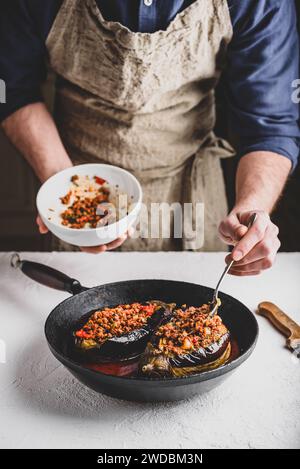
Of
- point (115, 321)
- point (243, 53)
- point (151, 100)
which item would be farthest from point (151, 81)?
point (115, 321)

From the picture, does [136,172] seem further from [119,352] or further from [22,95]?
[119,352]

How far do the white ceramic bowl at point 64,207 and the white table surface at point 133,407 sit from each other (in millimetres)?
181

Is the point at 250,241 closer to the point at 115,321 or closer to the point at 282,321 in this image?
the point at 282,321

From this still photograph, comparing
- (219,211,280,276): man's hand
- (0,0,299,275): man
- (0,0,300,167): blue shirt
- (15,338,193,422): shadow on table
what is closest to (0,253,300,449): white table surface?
(15,338,193,422): shadow on table

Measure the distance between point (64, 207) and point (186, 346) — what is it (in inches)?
25.5

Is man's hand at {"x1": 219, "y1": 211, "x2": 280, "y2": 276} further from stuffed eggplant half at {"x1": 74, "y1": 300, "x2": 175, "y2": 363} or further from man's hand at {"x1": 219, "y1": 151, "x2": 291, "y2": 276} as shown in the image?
stuffed eggplant half at {"x1": 74, "y1": 300, "x2": 175, "y2": 363}

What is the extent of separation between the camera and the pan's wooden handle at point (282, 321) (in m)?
1.18

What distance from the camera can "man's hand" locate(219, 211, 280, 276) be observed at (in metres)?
1.19

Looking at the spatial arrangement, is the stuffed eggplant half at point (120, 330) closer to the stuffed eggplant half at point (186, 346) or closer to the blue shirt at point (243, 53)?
the stuffed eggplant half at point (186, 346)

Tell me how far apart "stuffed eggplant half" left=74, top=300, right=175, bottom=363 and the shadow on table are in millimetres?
70

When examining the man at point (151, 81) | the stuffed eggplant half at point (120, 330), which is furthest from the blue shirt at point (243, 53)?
the stuffed eggplant half at point (120, 330)

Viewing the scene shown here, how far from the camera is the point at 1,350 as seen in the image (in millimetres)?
→ 1187
